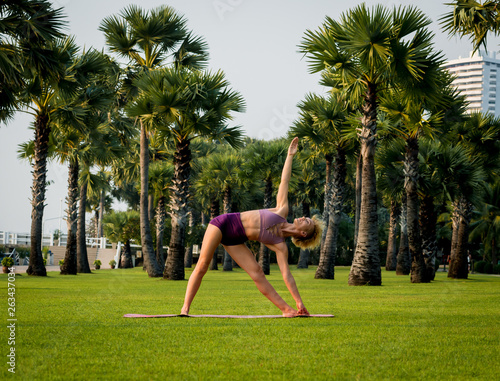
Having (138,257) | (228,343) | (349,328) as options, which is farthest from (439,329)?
(138,257)

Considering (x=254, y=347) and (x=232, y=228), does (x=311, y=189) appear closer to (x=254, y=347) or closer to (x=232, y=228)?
(x=232, y=228)

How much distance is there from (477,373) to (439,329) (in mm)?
2700

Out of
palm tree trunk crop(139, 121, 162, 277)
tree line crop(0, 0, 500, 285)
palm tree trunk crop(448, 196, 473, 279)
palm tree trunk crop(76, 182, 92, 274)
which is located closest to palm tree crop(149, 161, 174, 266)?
tree line crop(0, 0, 500, 285)

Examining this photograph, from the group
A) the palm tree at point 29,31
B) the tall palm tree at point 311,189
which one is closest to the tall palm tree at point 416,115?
the palm tree at point 29,31

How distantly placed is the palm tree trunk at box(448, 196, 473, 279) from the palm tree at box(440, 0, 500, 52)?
13.1 metres

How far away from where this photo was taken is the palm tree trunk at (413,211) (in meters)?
23.1

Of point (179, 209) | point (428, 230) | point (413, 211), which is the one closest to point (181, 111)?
point (179, 209)

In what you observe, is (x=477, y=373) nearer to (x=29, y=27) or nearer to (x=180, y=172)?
(x=29, y=27)

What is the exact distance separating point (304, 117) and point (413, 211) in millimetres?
6737

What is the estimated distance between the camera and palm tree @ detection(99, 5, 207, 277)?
1057 inches

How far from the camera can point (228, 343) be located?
5.92 m

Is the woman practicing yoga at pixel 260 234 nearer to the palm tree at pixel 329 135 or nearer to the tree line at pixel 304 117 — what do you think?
the tree line at pixel 304 117

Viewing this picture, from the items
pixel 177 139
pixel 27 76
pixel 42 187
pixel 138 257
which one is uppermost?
pixel 27 76

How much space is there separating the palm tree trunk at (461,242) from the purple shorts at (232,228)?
2313cm
